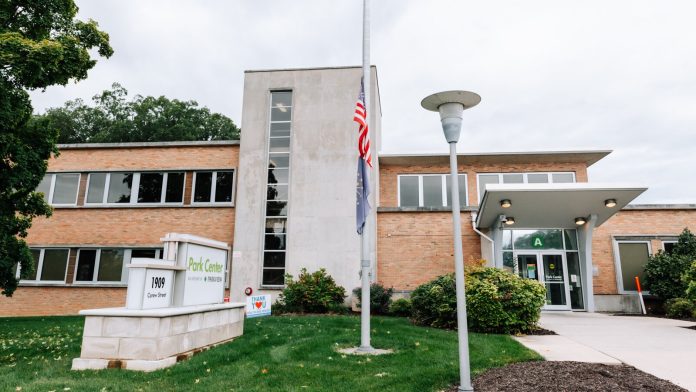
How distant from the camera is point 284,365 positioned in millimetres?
7152

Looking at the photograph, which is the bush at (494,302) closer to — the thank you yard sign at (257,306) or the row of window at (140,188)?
the thank you yard sign at (257,306)

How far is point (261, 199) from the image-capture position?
62.5ft

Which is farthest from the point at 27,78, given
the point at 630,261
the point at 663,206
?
the point at 663,206

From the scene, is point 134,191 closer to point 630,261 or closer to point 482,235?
point 482,235

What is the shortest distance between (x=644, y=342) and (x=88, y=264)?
20.4 metres

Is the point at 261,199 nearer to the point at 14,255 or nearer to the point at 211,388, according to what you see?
the point at 14,255

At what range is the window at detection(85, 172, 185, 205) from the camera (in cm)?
2003

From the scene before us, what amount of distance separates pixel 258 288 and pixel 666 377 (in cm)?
1460

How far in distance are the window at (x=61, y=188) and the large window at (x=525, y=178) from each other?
19.1m

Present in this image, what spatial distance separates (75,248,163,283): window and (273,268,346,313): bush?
21.0 ft

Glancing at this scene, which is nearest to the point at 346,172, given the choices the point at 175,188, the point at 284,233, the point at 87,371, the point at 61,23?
the point at 284,233

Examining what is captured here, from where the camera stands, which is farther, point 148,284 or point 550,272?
point 550,272

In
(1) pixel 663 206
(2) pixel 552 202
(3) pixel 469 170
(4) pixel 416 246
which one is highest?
(3) pixel 469 170

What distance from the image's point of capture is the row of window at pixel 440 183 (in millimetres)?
21312
